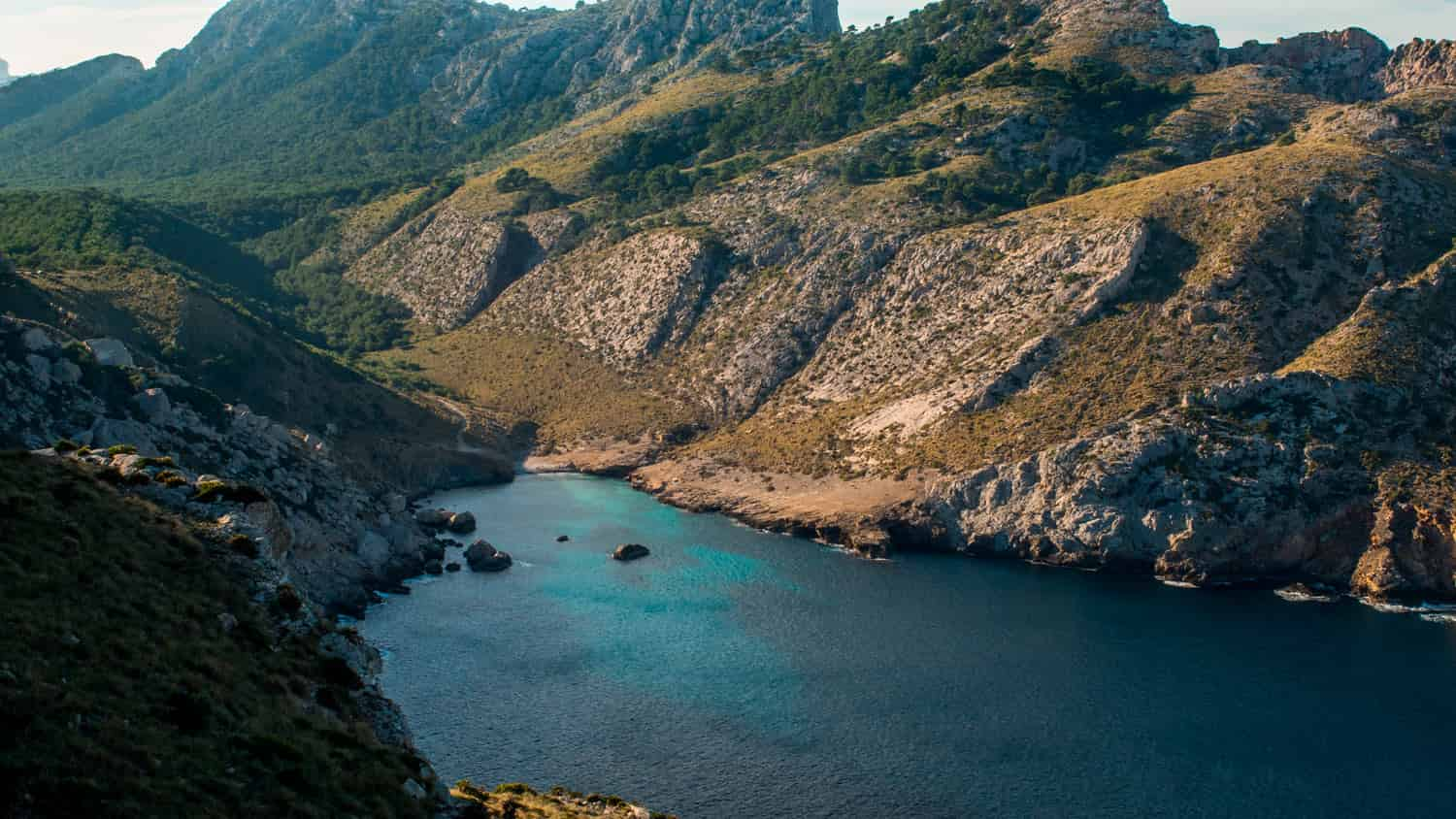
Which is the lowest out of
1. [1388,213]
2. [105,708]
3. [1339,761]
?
[1339,761]

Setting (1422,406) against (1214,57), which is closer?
(1422,406)

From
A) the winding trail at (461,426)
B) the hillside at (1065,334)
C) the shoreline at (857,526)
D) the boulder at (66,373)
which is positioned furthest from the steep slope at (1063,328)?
the boulder at (66,373)

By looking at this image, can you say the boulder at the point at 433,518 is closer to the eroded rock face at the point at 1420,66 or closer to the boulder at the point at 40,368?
the boulder at the point at 40,368

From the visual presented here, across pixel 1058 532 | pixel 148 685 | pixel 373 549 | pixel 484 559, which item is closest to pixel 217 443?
pixel 373 549

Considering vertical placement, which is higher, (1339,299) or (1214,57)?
(1214,57)

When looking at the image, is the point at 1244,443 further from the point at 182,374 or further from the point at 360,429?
the point at 182,374

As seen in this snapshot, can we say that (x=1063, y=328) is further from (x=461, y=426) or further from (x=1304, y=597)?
(x=461, y=426)

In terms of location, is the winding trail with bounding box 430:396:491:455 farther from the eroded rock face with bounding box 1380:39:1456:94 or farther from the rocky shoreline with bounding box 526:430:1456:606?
the eroded rock face with bounding box 1380:39:1456:94

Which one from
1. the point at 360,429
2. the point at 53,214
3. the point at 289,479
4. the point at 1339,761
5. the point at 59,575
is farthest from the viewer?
the point at 53,214

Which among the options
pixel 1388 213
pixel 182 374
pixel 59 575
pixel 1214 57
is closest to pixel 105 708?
pixel 59 575
